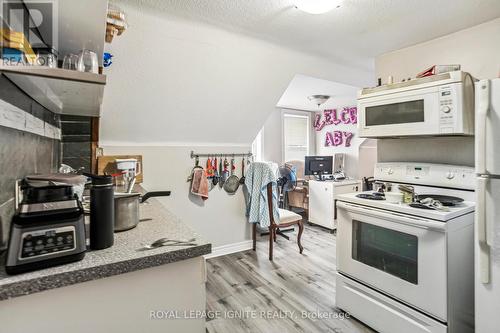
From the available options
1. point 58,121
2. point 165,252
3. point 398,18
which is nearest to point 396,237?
point 165,252

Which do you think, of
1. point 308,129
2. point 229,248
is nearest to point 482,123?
point 229,248

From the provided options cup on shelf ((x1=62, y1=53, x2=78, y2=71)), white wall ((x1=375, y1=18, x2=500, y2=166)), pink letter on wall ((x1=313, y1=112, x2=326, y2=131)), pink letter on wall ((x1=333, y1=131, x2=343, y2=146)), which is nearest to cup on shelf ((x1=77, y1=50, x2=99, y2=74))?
cup on shelf ((x1=62, y1=53, x2=78, y2=71))

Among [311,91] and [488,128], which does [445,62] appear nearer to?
[488,128]

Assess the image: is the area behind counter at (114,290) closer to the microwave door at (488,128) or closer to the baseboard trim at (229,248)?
the microwave door at (488,128)

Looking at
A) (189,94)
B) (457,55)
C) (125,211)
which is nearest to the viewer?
(125,211)

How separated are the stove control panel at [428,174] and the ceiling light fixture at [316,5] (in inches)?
53.4

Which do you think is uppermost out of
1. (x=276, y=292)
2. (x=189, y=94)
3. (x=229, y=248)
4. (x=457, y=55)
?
(x=457, y=55)

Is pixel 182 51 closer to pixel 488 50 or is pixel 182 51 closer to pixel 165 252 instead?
pixel 165 252

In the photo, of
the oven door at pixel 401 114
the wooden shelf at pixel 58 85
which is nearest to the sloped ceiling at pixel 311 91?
the oven door at pixel 401 114

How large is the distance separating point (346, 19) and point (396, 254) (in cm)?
167

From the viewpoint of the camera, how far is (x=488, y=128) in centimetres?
126

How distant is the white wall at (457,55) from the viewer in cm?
186

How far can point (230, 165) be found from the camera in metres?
3.10

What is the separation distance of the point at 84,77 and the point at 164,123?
168 centimetres
